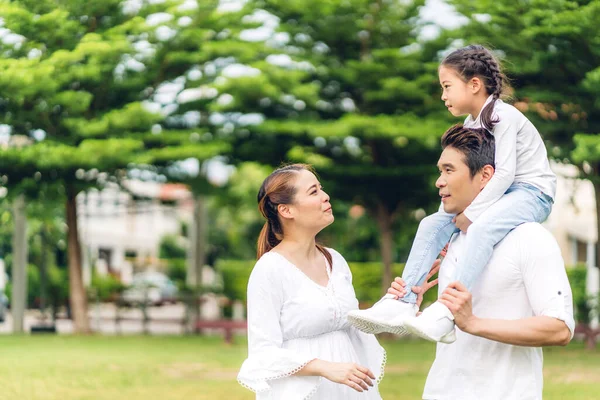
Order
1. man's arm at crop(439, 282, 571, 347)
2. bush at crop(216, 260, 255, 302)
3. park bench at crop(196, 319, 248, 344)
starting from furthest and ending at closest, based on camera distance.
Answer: bush at crop(216, 260, 255, 302), park bench at crop(196, 319, 248, 344), man's arm at crop(439, 282, 571, 347)

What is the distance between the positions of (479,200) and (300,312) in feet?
2.60

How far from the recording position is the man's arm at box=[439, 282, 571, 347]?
2633 mm

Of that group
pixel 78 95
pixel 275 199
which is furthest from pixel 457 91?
pixel 78 95

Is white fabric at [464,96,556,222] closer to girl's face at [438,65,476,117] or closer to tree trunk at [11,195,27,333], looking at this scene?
girl's face at [438,65,476,117]

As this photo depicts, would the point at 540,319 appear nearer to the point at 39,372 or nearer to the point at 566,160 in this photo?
the point at 39,372

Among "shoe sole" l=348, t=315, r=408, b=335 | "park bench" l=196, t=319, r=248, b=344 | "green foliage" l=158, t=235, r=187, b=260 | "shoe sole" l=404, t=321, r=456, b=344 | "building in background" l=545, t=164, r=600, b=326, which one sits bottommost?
"green foliage" l=158, t=235, r=187, b=260

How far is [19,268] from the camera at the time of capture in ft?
68.9

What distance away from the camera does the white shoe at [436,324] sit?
268cm

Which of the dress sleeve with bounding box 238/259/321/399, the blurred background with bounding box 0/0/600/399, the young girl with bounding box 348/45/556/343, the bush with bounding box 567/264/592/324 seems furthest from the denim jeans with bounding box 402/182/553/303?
the bush with bounding box 567/264/592/324

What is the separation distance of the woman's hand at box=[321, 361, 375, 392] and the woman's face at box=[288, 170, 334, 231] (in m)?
0.53

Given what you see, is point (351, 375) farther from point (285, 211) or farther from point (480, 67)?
point (480, 67)

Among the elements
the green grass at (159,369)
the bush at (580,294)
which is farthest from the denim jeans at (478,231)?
the bush at (580,294)

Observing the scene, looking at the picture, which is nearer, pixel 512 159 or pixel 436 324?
pixel 436 324

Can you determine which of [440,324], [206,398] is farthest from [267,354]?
[206,398]
